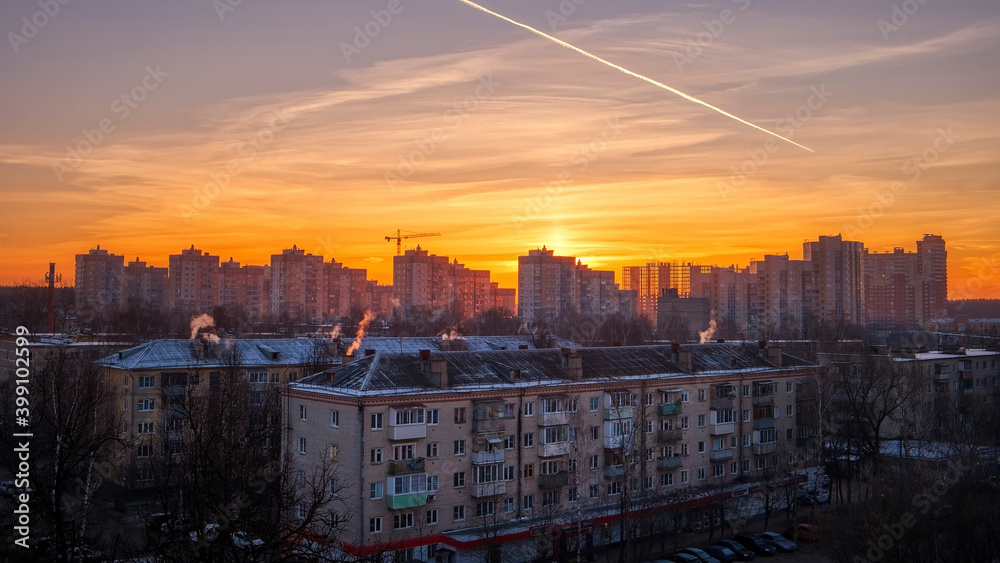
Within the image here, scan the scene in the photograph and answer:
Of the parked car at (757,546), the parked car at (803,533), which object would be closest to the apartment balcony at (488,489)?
the parked car at (757,546)

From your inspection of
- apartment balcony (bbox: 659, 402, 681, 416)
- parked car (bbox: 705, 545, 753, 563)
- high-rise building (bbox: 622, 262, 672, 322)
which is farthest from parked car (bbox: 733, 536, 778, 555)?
high-rise building (bbox: 622, 262, 672, 322)

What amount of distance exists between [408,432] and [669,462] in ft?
33.0

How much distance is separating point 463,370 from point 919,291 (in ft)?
336

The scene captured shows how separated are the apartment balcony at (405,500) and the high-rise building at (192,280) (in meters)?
98.7

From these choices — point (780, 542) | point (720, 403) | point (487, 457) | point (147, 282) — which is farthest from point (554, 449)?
point (147, 282)

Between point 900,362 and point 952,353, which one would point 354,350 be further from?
point 952,353

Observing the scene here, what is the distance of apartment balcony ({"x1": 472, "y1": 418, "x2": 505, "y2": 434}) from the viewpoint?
23.9 meters

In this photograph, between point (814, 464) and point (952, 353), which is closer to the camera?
point (814, 464)

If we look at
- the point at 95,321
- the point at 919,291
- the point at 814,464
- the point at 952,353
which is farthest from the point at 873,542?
the point at 919,291

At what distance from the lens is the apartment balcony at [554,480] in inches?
979

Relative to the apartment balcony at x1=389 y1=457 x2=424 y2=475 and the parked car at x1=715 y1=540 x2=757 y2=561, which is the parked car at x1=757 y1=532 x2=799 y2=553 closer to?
the parked car at x1=715 y1=540 x2=757 y2=561

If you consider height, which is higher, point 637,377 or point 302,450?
point 637,377

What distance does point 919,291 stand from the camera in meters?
110

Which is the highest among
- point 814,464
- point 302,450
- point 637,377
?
point 637,377
